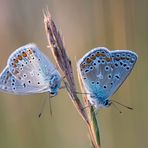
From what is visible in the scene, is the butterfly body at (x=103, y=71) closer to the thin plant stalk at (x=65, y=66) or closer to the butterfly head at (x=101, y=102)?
the butterfly head at (x=101, y=102)

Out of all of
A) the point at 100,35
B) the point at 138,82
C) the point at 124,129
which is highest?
the point at 100,35

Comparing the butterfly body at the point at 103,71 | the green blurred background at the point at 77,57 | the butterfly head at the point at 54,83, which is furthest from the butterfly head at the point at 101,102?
the green blurred background at the point at 77,57

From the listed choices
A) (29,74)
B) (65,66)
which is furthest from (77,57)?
(65,66)

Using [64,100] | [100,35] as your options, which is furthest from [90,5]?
[64,100]

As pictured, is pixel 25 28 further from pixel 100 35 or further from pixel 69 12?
pixel 100 35

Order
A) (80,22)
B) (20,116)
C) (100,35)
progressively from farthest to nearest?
1. (80,22)
2. (100,35)
3. (20,116)

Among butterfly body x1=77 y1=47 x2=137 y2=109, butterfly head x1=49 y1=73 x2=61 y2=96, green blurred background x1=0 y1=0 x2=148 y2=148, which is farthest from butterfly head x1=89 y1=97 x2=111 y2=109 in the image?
green blurred background x1=0 y1=0 x2=148 y2=148

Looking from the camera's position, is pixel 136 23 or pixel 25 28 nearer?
pixel 136 23
